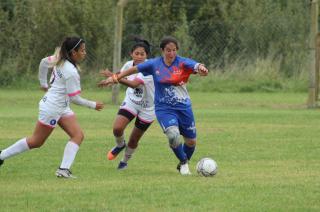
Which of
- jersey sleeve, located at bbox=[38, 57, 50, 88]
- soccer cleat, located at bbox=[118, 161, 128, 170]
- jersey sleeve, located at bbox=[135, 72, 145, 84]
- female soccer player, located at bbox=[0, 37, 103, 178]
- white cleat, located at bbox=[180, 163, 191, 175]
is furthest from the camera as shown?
jersey sleeve, located at bbox=[135, 72, 145, 84]

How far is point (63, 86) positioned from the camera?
32.9 ft

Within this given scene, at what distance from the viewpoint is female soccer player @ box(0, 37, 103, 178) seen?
991 cm

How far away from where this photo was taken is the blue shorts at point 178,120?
1047 centimetres

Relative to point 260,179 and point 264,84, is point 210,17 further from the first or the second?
point 260,179

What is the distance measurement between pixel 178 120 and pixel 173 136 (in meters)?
0.44

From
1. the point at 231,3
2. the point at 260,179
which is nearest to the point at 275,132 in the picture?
the point at 260,179

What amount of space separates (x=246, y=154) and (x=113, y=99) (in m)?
10.2

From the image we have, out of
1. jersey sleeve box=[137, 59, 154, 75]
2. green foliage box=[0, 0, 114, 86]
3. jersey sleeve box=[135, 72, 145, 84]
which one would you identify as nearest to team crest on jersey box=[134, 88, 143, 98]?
jersey sleeve box=[135, 72, 145, 84]

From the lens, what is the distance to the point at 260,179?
376 inches

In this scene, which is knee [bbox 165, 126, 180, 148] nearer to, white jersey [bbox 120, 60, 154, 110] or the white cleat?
the white cleat

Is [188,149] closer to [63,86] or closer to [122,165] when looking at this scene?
[122,165]

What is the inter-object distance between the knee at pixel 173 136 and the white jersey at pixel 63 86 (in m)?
1.18

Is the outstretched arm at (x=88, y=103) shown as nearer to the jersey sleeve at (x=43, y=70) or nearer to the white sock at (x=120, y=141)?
the jersey sleeve at (x=43, y=70)

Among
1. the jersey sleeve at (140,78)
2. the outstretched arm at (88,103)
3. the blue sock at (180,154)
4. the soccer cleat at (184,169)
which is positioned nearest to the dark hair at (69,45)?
the outstretched arm at (88,103)
